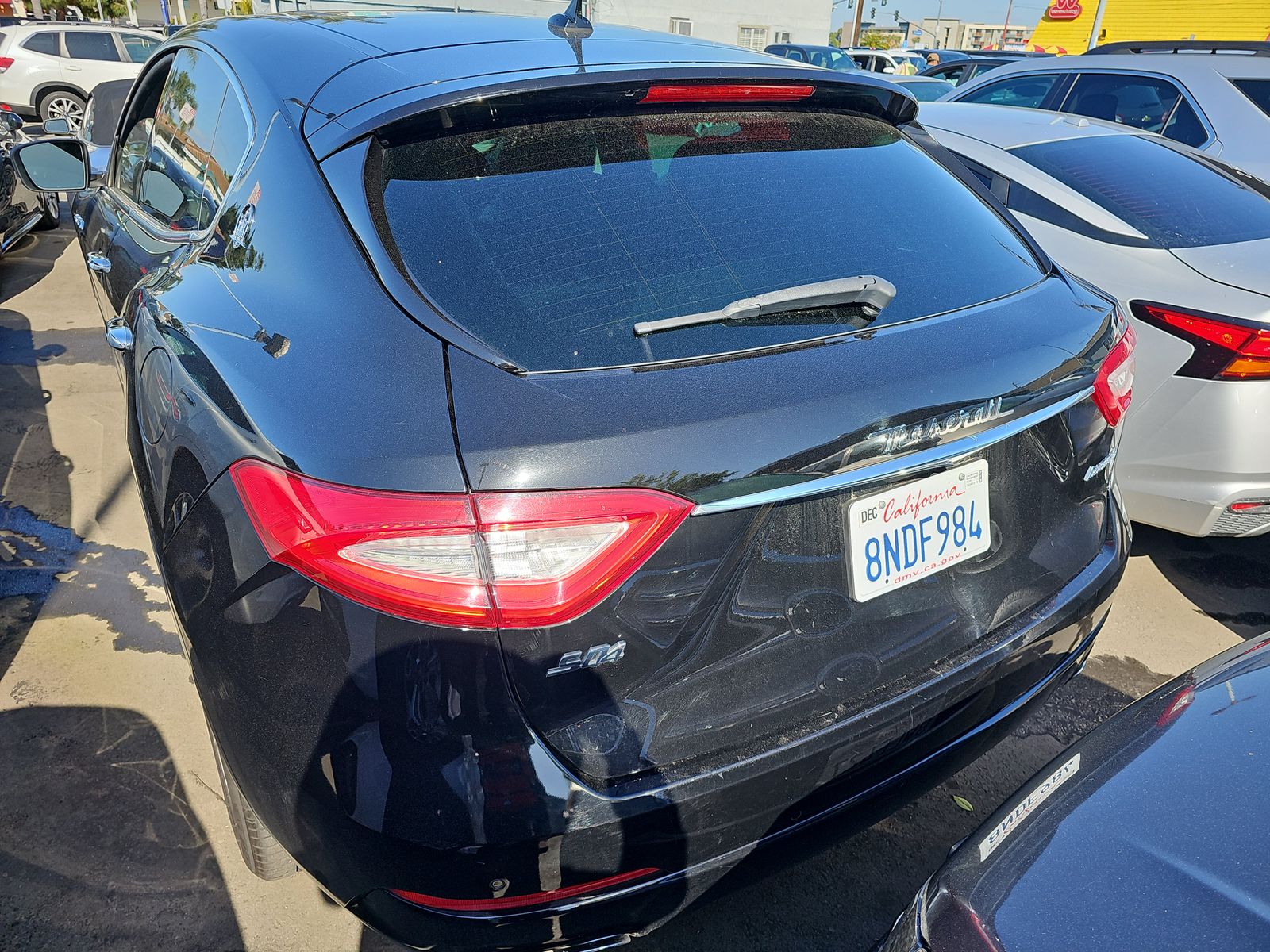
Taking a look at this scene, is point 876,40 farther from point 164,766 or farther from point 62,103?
point 164,766

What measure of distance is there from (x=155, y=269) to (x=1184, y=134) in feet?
18.0

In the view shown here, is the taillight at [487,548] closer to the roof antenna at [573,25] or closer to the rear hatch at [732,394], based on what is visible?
the rear hatch at [732,394]

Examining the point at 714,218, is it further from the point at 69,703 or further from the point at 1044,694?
the point at 69,703

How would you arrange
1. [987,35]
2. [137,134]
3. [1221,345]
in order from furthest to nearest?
[987,35] < [137,134] < [1221,345]

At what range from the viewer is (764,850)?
4.89ft

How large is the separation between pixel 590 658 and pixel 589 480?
0.82ft

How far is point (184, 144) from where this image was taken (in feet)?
8.02

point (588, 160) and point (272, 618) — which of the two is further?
point (588, 160)

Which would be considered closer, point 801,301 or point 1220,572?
point 801,301

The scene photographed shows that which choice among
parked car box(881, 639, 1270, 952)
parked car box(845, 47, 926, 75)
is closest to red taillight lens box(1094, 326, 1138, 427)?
parked car box(881, 639, 1270, 952)

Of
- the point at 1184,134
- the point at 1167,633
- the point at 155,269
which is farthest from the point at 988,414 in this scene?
the point at 1184,134

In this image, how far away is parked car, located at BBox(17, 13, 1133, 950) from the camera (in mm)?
1236

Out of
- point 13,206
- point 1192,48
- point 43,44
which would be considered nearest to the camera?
point 13,206

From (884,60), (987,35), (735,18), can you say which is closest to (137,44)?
(884,60)
